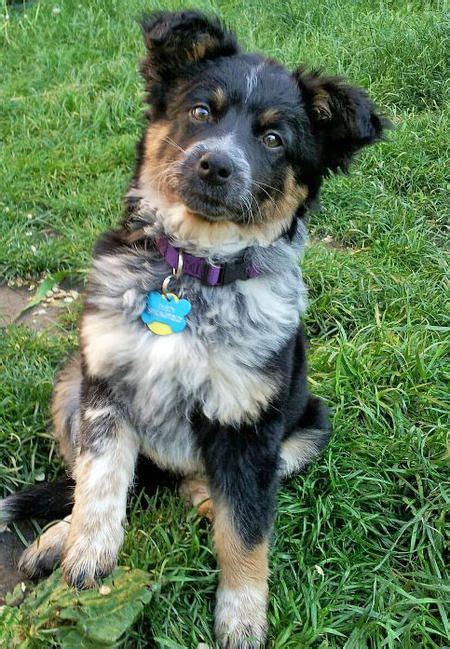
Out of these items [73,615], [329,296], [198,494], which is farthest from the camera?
[329,296]

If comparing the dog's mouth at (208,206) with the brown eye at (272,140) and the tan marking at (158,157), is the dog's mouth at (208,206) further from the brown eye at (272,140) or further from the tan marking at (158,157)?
the brown eye at (272,140)

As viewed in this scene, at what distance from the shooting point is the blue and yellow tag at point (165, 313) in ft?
7.93

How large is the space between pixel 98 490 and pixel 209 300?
74cm

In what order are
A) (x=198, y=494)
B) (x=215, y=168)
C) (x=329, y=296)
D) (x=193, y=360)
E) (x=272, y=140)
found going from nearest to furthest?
(x=215, y=168) → (x=193, y=360) → (x=272, y=140) → (x=198, y=494) → (x=329, y=296)

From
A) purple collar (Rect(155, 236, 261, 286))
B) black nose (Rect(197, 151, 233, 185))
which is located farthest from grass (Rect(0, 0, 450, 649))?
black nose (Rect(197, 151, 233, 185))

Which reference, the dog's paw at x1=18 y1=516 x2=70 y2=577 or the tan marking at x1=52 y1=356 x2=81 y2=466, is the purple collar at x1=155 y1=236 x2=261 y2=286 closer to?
the tan marking at x1=52 y1=356 x2=81 y2=466

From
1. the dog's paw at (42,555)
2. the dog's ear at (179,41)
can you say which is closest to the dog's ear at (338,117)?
the dog's ear at (179,41)

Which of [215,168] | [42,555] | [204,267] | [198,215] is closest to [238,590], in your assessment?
[42,555]

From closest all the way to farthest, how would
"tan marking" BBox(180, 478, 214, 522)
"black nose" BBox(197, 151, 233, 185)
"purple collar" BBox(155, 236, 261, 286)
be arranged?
"black nose" BBox(197, 151, 233, 185), "purple collar" BBox(155, 236, 261, 286), "tan marking" BBox(180, 478, 214, 522)

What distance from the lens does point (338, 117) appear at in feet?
8.20

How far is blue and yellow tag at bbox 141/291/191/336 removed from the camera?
242cm

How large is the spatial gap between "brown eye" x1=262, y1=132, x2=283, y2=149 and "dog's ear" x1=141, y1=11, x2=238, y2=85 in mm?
361

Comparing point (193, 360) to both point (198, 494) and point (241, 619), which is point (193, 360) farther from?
point (241, 619)

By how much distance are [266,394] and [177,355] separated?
1.05 ft
